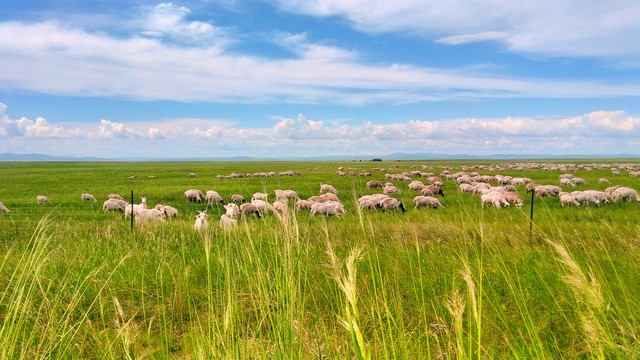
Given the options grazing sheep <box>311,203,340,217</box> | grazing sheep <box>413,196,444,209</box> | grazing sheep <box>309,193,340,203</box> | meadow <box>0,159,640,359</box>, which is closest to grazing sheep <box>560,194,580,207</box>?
grazing sheep <box>413,196,444,209</box>

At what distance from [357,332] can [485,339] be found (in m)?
2.82

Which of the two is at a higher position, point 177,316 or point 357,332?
point 357,332

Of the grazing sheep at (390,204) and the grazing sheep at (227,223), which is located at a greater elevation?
the grazing sheep at (227,223)

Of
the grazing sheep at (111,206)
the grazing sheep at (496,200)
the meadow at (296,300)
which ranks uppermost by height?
the meadow at (296,300)

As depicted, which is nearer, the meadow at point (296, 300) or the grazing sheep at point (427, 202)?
the meadow at point (296, 300)

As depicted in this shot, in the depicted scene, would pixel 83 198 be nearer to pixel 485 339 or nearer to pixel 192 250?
pixel 192 250

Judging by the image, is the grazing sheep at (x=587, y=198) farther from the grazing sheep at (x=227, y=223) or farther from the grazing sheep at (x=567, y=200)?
the grazing sheep at (x=227, y=223)

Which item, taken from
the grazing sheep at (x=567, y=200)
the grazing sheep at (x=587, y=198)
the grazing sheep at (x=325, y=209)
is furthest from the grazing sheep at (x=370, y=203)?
the grazing sheep at (x=587, y=198)

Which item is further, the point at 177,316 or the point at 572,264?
the point at 177,316

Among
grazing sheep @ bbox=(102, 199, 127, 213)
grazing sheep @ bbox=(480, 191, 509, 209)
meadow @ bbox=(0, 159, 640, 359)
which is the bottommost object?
grazing sheep @ bbox=(102, 199, 127, 213)

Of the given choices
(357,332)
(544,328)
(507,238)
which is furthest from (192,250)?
(507,238)

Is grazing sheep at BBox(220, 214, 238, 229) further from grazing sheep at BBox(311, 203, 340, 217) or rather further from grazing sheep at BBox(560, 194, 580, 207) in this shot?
grazing sheep at BBox(560, 194, 580, 207)

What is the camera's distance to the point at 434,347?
310 centimetres

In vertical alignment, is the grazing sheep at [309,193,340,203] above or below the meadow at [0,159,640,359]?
below
